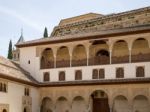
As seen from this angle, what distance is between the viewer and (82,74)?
35219 millimetres

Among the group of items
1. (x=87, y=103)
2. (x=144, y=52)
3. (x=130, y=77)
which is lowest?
(x=87, y=103)

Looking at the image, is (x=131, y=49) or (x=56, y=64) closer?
(x=131, y=49)

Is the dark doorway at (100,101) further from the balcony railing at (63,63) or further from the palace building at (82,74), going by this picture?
the balcony railing at (63,63)

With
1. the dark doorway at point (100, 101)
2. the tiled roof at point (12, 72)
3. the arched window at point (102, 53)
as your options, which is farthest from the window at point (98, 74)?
the tiled roof at point (12, 72)

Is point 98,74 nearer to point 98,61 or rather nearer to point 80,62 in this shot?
point 98,61

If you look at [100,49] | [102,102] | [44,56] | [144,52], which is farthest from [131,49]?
[44,56]

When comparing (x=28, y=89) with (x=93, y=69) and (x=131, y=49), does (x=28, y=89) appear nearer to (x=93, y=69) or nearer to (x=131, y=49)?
(x=93, y=69)

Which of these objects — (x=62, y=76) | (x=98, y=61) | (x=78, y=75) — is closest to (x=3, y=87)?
(x=62, y=76)

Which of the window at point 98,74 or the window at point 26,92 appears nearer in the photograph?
the window at point 26,92

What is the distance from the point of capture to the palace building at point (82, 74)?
31812 millimetres

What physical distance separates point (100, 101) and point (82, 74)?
344 centimetres

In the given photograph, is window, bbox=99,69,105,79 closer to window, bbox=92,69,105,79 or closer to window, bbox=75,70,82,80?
window, bbox=92,69,105,79

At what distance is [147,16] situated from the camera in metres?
43.0

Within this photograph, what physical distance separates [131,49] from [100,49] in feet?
12.6
